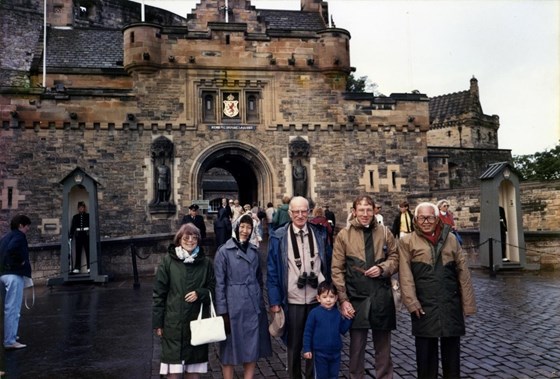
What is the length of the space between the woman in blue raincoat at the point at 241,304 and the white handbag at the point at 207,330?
0.16 metres

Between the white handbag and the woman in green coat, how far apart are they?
84 millimetres

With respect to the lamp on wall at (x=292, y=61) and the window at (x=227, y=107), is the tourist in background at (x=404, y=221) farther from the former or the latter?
the lamp on wall at (x=292, y=61)

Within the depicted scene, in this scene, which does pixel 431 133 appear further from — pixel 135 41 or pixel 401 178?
pixel 135 41

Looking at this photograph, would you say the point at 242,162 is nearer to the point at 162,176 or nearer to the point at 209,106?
the point at 209,106

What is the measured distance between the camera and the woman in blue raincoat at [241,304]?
156 inches

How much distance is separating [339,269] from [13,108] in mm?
16205

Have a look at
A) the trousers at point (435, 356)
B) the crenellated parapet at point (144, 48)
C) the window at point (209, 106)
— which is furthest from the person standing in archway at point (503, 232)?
the crenellated parapet at point (144, 48)

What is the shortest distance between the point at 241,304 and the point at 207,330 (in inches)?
14.1

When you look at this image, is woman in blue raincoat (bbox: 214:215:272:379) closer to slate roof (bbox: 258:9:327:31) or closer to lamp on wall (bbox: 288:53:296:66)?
lamp on wall (bbox: 288:53:296:66)

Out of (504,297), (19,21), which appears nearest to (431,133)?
(19,21)

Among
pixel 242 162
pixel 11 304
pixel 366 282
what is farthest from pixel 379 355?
pixel 242 162

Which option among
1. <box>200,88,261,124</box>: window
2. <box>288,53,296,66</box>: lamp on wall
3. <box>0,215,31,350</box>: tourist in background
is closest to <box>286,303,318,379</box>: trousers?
<box>0,215,31,350</box>: tourist in background

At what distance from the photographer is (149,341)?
5.80m

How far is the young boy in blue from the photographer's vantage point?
12.6 feet
